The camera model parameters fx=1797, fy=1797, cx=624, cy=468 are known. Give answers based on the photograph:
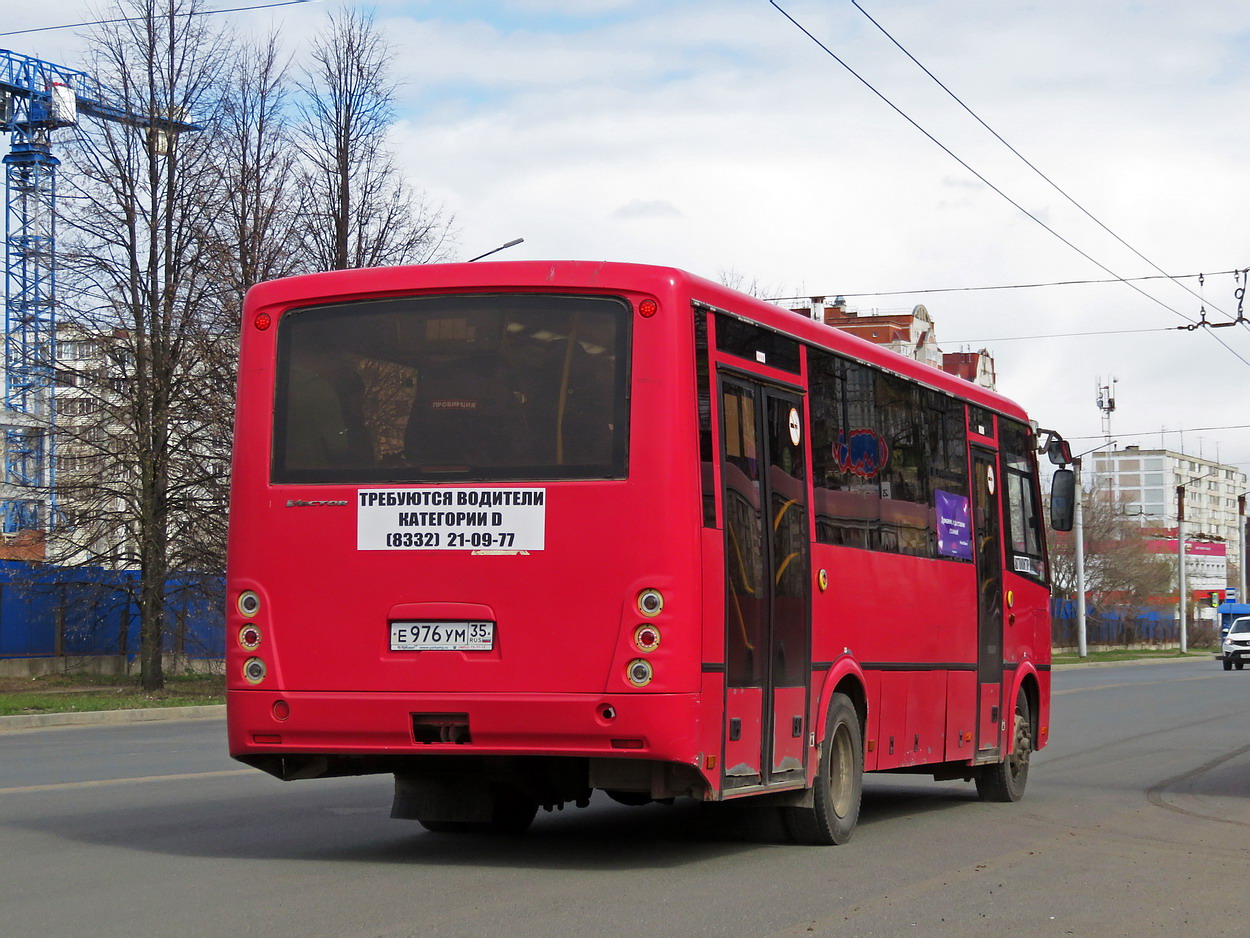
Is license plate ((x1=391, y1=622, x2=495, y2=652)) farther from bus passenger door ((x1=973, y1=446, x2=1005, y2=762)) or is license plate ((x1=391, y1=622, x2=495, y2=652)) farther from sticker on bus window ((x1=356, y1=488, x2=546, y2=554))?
bus passenger door ((x1=973, y1=446, x2=1005, y2=762))

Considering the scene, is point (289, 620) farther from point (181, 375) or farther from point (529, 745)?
point (181, 375)

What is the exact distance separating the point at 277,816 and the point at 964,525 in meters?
5.20

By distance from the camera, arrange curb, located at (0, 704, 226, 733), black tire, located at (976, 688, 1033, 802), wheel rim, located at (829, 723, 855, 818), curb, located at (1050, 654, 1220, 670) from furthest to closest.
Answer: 1. curb, located at (1050, 654, 1220, 670)
2. curb, located at (0, 704, 226, 733)
3. black tire, located at (976, 688, 1033, 802)
4. wheel rim, located at (829, 723, 855, 818)

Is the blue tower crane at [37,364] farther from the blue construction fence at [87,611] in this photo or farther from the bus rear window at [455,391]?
the bus rear window at [455,391]

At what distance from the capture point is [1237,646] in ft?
201

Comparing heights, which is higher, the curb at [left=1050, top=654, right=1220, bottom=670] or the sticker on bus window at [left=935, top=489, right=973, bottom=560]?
the sticker on bus window at [left=935, top=489, right=973, bottom=560]

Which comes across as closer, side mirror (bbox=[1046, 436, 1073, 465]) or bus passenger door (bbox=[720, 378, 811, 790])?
bus passenger door (bbox=[720, 378, 811, 790])

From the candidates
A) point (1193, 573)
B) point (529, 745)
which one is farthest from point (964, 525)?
point (1193, 573)

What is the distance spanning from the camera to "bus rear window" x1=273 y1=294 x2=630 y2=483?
29.2 feet

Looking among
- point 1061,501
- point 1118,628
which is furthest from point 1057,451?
point 1118,628

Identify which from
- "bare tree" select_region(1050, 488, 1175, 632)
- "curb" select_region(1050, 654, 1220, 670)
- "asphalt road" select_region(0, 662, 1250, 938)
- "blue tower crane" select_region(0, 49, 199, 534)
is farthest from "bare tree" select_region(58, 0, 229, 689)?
"bare tree" select_region(1050, 488, 1175, 632)

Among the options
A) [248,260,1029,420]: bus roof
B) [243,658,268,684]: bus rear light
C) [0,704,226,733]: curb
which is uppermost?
[248,260,1029,420]: bus roof

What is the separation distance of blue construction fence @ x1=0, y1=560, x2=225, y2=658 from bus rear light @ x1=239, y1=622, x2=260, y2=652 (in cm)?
2386

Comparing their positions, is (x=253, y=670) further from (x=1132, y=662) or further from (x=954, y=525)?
(x=1132, y=662)
